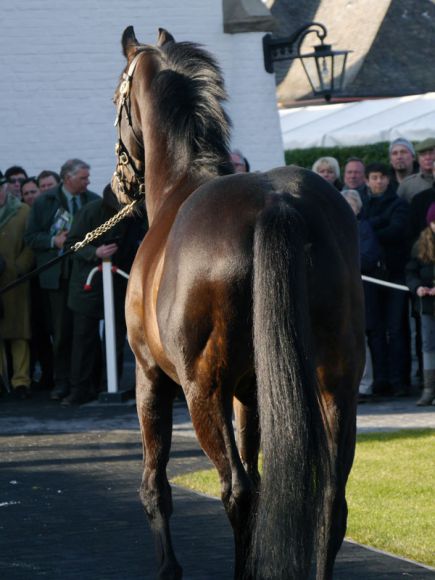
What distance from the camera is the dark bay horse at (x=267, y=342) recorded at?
4.80 meters

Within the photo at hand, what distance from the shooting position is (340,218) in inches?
205

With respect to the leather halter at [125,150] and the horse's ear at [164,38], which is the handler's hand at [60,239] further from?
the horse's ear at [164,38]

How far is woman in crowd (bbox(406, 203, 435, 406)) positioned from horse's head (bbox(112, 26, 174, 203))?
4.65m

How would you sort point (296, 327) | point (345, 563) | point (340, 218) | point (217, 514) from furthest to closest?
point (217, 514)
point (345, 563)
point (340, 218)
point (296, 327)

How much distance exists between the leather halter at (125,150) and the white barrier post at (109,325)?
191 inches

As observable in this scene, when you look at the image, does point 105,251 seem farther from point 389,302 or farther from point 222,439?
point 222,439

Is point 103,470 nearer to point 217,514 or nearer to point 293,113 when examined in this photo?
point 217,514

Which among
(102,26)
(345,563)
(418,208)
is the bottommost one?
(345,563)

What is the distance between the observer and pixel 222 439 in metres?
5.18

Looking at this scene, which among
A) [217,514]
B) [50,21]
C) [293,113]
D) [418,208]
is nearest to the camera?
[217,514]

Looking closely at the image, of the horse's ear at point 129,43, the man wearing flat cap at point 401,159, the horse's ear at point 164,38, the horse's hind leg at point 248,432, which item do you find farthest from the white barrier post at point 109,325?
the horse's hind leg at point 248,432

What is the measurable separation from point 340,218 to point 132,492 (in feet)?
11.6

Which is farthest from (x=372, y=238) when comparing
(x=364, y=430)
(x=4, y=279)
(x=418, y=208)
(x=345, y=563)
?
(x=345, y=563)

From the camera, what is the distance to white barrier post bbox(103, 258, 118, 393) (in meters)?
11.8
